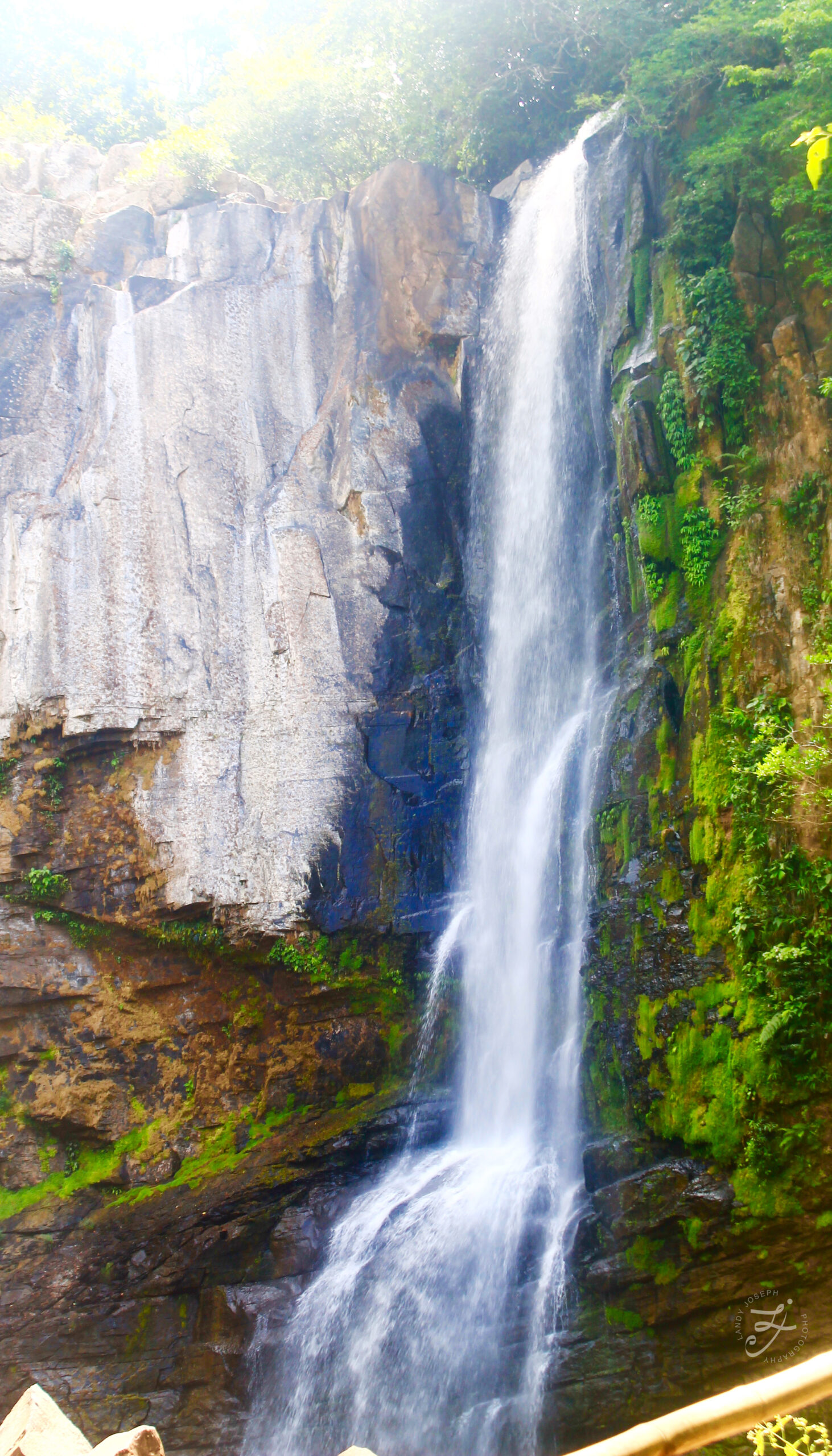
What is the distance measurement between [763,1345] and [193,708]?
370 inches

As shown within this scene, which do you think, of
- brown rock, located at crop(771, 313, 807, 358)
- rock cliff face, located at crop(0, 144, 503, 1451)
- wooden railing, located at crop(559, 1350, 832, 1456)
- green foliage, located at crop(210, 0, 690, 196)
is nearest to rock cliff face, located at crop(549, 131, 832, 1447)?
brown rock, located at crop(771, 313, 807, 358)

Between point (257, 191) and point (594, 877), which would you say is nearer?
point (594, 877)

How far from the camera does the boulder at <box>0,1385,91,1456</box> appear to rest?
355 cm

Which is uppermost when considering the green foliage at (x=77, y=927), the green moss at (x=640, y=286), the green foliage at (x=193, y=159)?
the green foliage at (x=193, y=159)

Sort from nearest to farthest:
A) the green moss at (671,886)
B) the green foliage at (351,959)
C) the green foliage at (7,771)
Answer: the green moss at (671,886)
the green foliage at (351,959)
the green foliage at (7,771)

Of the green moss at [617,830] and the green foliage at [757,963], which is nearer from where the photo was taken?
the green foliage at [757,963]

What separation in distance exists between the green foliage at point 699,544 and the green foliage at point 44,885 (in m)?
8.65

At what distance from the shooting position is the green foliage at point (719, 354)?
28.5ft

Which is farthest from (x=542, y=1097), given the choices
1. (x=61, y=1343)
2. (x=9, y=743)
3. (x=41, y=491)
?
(x=41, y=491)

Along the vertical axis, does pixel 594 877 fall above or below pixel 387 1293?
above

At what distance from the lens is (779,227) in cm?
901

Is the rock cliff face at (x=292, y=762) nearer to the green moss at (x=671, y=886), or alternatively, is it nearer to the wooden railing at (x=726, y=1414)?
the green moss at (x=671, y=886)

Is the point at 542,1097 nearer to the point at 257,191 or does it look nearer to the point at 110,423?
the point at 110,423

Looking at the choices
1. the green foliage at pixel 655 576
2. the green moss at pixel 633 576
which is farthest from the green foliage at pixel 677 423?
the green foliage at pixel 655 576
